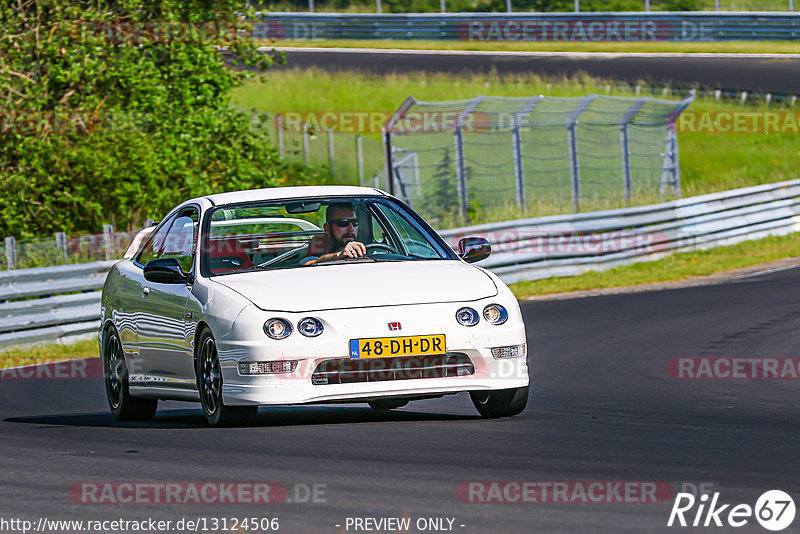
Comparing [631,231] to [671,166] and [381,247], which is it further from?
[381,247]

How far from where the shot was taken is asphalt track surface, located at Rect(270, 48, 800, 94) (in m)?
39.1

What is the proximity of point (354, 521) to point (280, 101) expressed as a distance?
113ft

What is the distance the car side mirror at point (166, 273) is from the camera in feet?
29.4

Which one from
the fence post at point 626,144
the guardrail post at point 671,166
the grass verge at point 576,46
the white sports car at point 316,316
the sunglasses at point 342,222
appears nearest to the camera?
the white sports car at point 316,316

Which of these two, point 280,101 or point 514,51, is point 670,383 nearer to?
point 280,101

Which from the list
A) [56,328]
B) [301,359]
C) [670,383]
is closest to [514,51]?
[56,328]

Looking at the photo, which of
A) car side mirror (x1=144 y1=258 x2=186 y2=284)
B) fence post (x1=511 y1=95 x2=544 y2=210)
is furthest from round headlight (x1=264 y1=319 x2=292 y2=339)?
fence post (x1=511 y1=95 x2=544 y2=210)

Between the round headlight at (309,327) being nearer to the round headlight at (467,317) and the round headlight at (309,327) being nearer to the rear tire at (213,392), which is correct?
the rear tire at (213,392)

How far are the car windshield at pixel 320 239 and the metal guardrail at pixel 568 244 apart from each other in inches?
283

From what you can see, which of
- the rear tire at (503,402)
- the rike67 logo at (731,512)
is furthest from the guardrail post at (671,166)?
the rike67 logo at (731,512)

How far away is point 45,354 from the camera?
16062 millimetres

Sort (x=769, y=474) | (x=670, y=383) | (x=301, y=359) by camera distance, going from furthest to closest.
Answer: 1. (x=670, y=383)
2. (x=301, y=359)
3. (x=769, y=474)

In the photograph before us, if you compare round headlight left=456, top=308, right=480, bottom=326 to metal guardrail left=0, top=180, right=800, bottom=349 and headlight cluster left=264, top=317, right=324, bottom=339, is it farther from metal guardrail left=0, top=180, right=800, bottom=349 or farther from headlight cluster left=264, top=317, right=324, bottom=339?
metal guardrail left=0, top=180, right=800, bottom=349

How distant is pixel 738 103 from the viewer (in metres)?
37.1
